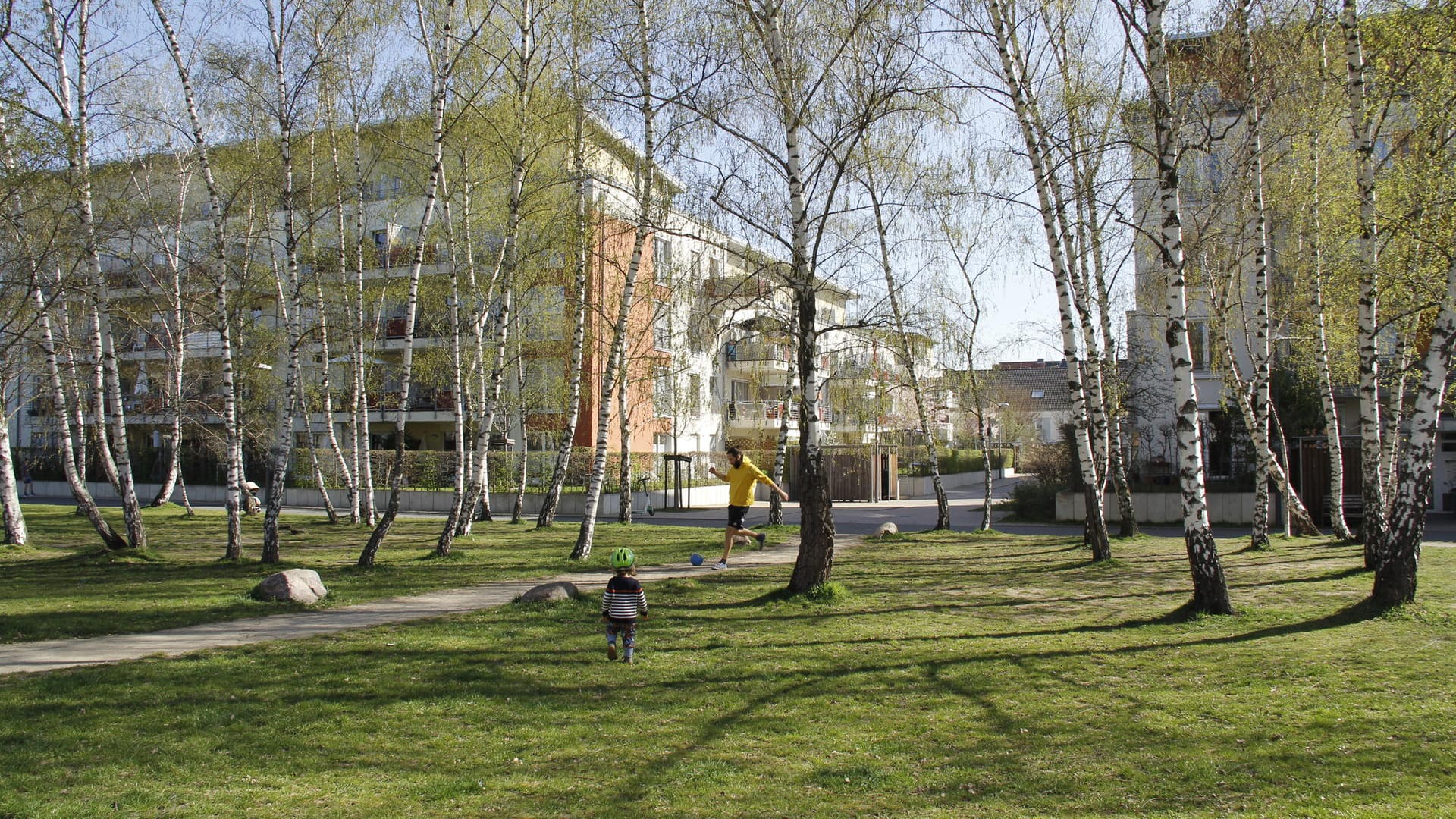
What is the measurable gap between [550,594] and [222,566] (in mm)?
7304

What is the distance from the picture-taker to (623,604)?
7570 mm

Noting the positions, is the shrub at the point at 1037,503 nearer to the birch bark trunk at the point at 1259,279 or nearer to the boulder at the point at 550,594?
the birch bark trunk at the point at 1259,279

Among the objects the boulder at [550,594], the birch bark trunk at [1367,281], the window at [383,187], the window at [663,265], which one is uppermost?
the window at [383,187]

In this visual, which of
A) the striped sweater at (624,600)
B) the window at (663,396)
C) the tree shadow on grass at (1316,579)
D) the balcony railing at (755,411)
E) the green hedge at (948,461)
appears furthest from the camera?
the balcony railing at (755,411)

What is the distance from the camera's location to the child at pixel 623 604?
7590 millimetres

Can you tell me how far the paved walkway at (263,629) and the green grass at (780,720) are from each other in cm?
53

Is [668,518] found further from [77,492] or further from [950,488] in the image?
[950,488]

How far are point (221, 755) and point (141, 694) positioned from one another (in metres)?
1.76

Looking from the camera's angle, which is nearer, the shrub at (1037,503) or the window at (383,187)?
the shrub at (1037,503)

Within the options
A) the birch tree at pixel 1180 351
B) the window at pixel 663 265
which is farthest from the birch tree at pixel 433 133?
the birch tree at pixel 1180 351

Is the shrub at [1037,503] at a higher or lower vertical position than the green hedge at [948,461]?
lower

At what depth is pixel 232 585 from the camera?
12.5 m

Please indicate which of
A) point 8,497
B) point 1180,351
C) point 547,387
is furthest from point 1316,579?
point 547,387

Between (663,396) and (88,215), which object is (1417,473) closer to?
(88,215)
